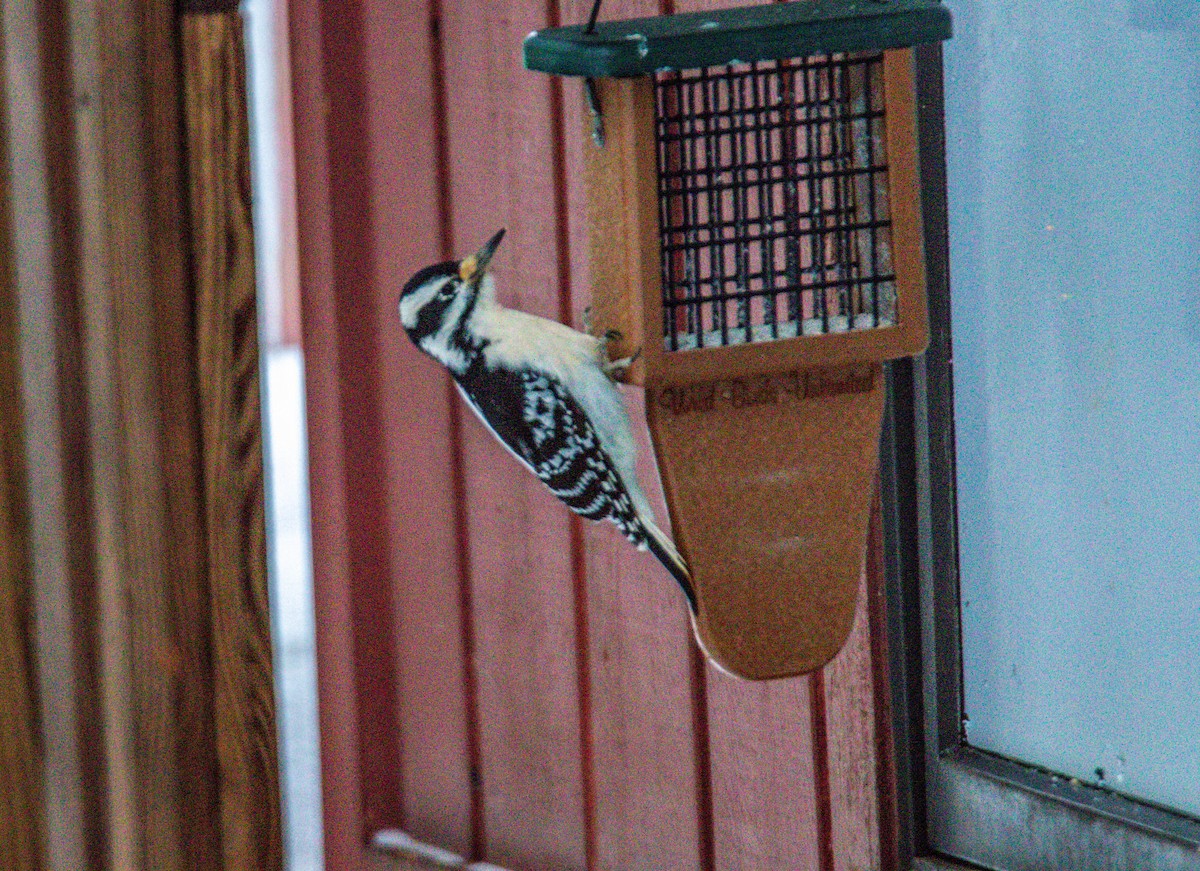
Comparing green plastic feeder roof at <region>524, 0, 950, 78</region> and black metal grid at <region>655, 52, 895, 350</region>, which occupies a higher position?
green plastic feeder roof at <region>524, 0, 950, 78</region>

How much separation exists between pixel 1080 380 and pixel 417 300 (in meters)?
0.63

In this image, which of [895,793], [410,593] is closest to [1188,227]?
[895,793]

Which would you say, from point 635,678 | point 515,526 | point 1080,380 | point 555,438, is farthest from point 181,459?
point 1080,380

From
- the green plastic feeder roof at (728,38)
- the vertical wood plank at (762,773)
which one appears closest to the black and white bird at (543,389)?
the green plastic feeder roof at (728,38)

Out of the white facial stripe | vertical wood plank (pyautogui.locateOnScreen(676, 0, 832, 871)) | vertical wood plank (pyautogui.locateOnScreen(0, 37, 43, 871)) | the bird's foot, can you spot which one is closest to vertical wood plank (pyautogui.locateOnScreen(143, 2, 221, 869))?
vertical wood plank (pyautogui.locateOnScreen(0, 37, 43, 871))

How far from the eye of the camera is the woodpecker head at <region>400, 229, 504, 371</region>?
1435mm

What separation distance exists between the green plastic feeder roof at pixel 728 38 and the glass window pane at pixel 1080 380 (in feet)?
1.37

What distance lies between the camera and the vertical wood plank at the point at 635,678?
220 centimetres

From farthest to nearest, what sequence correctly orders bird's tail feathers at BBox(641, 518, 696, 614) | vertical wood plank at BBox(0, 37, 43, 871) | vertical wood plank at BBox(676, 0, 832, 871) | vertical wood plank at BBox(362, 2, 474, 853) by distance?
vertical wood plank at BBox(362, 2, 474, 853), vertical wood plank at BBox(0, 37, 43, 871), vertical wood plank at BBox(676, 0, 832, 871), bird's tail feathers at BBox(641, 518, 696, 614)

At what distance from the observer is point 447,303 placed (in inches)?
57.2

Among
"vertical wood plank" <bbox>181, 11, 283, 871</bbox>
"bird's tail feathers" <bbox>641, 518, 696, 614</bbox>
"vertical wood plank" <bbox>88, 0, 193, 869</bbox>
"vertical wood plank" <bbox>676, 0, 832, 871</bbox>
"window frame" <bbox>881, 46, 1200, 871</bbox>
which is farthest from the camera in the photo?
"vertical wood plank" <bbox>88, 0, 193, 869</bbox>

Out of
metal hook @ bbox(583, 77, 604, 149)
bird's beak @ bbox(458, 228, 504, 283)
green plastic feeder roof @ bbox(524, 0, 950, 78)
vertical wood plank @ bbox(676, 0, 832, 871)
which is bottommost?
vertical wood plank @ bbox(676, 0, 832, 871)

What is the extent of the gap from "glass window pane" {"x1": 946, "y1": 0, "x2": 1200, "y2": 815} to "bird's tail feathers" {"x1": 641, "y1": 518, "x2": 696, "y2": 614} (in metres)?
0.53

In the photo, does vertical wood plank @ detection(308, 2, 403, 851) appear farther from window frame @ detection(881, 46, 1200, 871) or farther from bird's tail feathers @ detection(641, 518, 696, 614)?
bird's tail feathers @ detection(641, 518, 696, 614)
